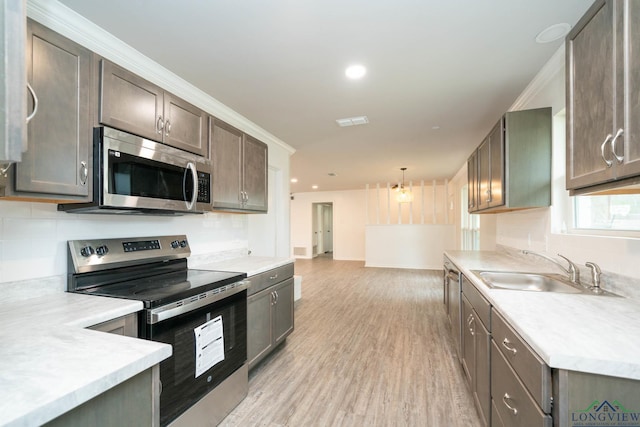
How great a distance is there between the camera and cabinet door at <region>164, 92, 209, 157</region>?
198cm

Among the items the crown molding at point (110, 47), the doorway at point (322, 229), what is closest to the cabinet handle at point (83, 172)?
the crown molding at point (110, 47)

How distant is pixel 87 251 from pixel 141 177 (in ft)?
1.79

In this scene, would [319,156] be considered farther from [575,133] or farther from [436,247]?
[436,247]

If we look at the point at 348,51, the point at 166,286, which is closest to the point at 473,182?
the point at 348,51

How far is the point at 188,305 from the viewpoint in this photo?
5.32 ft

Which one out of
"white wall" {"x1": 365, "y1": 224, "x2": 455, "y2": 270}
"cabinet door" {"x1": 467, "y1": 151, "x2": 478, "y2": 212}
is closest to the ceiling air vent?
"cabinet door" {"x1": 467, "y1": 151, "x2": 478, "y2": 212}

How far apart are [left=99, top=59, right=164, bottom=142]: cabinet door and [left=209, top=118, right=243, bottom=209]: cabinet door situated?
52 cm

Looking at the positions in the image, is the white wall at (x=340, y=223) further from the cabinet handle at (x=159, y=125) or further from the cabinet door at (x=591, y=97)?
the cabinet door at (x=591, y=97)

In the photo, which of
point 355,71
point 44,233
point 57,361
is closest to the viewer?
point 57,361

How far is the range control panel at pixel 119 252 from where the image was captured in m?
1.67

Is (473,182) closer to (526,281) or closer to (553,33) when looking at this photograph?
(526,281)

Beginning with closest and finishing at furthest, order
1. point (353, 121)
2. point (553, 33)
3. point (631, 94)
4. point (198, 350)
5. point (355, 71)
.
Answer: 1. point (631, 94)
2. point (198, 350)
3. point (553, 33)
4. point (355, 71)
5. point (353, 121)

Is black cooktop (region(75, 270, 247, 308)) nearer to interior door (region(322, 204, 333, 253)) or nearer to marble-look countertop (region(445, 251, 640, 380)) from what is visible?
marble-look countertop (region(445, 251, 640, 380))

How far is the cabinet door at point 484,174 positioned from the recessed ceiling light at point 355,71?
1.47 meters
